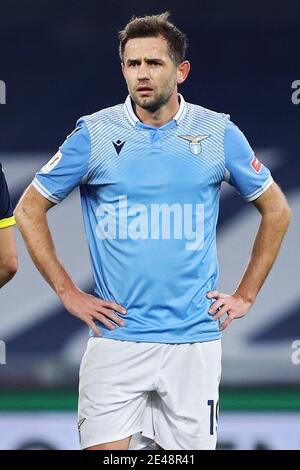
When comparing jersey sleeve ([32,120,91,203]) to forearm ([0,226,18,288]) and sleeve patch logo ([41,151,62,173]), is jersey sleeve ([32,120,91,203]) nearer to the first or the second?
sleeve patch logo ([41,151,62,173])

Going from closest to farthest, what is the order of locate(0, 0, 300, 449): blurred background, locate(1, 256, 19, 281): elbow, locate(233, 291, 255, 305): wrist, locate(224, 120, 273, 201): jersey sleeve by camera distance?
locate(224, 120, 273, 201): jersey sleeve
locate(233, 291, 255, 305): wrist
locate(1, 256, 19, 281): elbow
locate(0, 0, 300, 449): blurred background

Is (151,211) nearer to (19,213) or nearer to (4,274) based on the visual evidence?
(19,213)

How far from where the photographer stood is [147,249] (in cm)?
378

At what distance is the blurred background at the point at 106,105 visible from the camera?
17.9 feet

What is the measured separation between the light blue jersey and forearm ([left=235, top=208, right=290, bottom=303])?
169mm

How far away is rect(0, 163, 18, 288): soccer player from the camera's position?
4.20m

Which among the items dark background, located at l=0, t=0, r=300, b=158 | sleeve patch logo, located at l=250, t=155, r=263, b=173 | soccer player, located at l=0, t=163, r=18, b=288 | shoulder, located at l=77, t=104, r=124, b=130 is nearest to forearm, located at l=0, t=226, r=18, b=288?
soccer player, located at l=0, t=163, r=18, b=288

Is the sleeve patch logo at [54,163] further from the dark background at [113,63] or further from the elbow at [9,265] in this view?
the dark background at [113,63]

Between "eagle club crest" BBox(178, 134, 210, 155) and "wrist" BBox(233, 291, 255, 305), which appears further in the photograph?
"wrist" BBox(233, 291, 255, 305)

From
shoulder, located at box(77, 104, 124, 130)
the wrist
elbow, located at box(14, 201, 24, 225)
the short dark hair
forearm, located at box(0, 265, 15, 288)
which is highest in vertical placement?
the short dark hair

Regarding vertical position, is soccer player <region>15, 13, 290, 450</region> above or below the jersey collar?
below

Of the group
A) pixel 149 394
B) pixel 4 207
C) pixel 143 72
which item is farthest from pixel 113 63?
pixel 149 394

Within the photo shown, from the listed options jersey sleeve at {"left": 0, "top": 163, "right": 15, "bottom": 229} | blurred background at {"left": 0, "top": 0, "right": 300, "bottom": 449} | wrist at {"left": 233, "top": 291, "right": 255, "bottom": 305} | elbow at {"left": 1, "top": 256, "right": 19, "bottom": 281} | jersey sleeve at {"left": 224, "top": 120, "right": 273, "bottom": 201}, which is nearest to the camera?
jersey sleeve at {"left": 224, "top": 120, "right": 273, "bottom": 201}

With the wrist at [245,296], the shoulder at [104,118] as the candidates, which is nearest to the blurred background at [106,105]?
the wrist at [245,296]
